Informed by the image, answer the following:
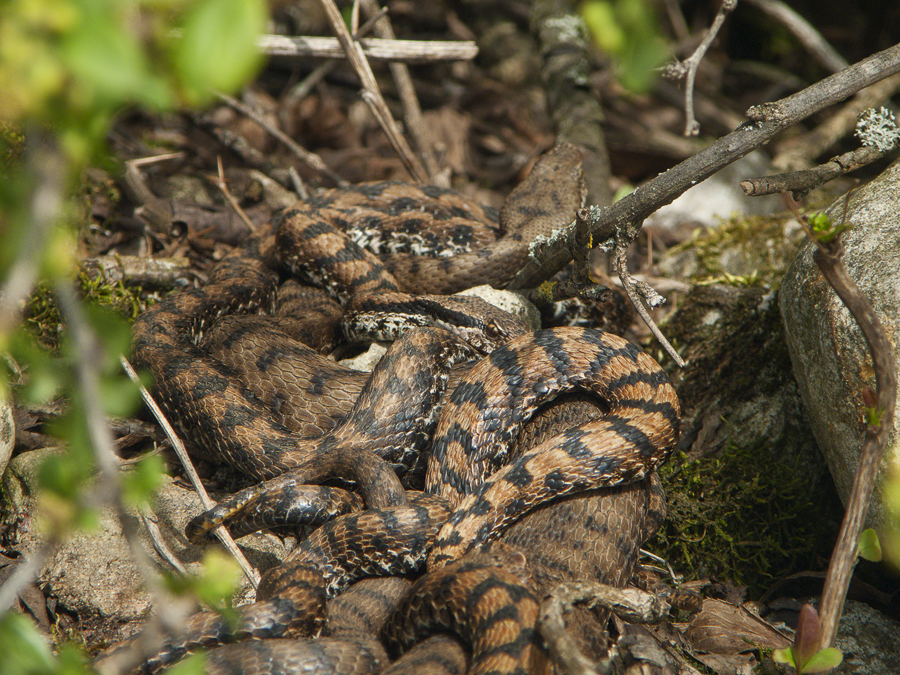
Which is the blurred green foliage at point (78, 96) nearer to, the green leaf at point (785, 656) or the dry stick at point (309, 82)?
the green leaf at point (785, 656)

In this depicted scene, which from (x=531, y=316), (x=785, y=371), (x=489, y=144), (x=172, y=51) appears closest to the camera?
(x=172, y=51)

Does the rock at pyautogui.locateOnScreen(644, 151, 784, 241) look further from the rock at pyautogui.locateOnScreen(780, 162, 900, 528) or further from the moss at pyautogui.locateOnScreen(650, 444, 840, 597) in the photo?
the moss at pyautogui.locateOnScreen(650, 444, 840, 597)

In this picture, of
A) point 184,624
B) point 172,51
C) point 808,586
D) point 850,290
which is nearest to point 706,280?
point 808,586

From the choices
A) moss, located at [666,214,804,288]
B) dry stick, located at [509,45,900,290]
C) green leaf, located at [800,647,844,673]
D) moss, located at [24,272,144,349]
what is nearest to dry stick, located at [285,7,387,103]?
moss, located at [24,272,144,349]

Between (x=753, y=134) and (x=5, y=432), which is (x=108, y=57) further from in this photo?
(x=5, y=432)

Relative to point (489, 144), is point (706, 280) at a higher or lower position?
lower

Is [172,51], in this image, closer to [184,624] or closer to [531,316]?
[184,624]

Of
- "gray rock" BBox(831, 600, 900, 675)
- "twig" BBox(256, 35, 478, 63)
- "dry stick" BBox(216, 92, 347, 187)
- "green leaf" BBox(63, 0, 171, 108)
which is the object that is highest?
"twig" BBox(256, 35, 478, 63)
